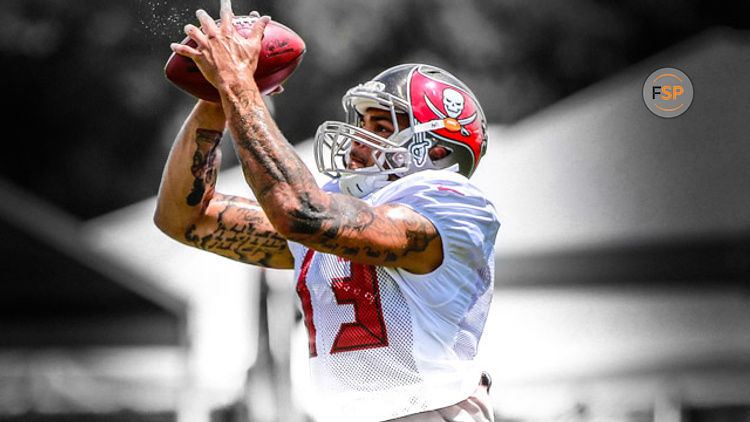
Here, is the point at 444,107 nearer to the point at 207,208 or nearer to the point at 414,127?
the point at 414,127

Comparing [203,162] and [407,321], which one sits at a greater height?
[203,162]

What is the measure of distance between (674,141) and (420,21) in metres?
1.42

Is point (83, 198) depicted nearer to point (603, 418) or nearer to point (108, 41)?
point (108, 41)

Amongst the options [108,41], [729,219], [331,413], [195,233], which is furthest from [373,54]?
[331,413]

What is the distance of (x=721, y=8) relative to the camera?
4.88 m

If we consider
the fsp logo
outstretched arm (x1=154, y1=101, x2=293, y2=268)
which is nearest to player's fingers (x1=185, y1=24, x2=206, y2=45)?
outstretched arm (x1=154, y1=101, x2=293, y2=268)

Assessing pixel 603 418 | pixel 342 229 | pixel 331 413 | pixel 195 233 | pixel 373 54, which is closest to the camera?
pixel 342 229

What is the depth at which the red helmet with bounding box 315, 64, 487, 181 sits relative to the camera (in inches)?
90.5

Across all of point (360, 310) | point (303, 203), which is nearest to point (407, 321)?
point (360, 310)

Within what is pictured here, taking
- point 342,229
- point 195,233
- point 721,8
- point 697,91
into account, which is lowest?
point 342,229

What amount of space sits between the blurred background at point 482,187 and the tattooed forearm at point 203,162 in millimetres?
1875

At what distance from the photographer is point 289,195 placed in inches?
73.6

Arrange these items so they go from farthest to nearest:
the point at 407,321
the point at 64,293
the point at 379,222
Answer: the point at 64,293
the point at 407,321
the point at 379,222

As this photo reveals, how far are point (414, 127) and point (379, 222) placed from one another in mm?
418
